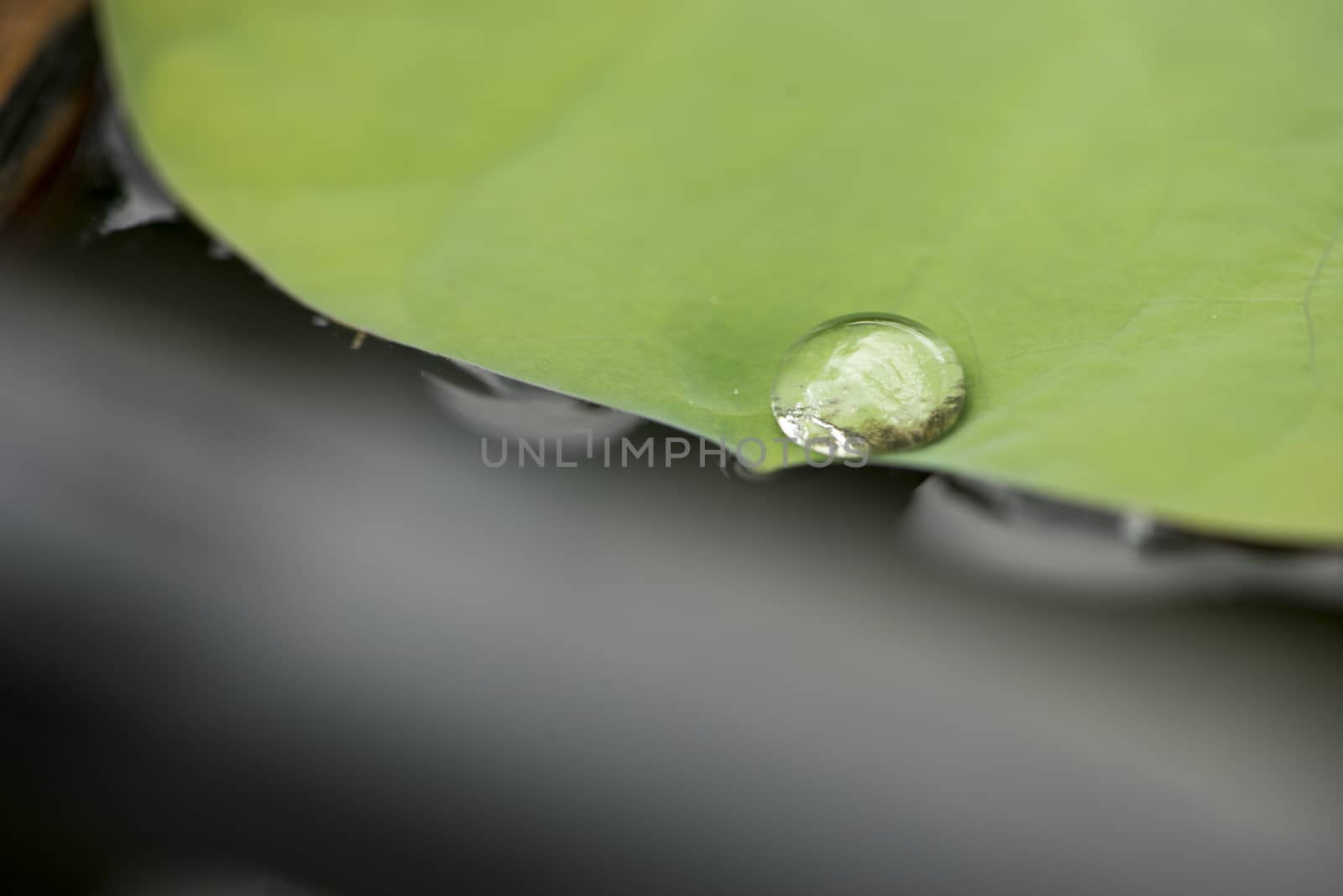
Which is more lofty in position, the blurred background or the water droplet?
the water droplet

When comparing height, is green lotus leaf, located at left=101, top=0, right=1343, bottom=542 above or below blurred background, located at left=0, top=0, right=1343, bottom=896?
above

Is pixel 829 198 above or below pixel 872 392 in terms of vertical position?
above

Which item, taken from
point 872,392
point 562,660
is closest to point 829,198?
point 872,392

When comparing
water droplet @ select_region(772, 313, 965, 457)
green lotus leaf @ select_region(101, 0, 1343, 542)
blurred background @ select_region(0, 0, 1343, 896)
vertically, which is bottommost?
blurred background @ select_region(0, 0, 1343, 896)

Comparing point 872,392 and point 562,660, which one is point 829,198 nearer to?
point 872,392

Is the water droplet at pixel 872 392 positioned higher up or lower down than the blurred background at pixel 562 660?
higher up
